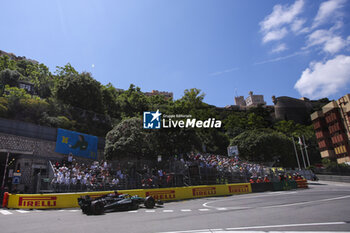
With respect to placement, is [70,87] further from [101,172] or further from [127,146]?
[101,172]

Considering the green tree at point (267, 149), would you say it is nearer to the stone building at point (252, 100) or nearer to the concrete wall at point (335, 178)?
the concrete wall at point (335, 178)

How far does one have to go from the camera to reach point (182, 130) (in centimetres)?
2823

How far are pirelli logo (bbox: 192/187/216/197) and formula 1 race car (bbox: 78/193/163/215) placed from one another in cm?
656

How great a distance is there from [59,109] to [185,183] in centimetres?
2239

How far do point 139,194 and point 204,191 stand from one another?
22.1 feet

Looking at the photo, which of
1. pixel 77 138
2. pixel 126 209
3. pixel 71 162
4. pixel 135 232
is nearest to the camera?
pixel 135 232

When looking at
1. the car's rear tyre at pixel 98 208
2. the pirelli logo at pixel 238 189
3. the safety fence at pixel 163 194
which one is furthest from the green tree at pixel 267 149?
the car's rear tyre at pixel 98 208

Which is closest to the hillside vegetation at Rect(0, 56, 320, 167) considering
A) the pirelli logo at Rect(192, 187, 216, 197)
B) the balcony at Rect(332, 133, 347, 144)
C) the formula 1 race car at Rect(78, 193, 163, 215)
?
the pirelli logo at Rect(192, 187, 216, 197)

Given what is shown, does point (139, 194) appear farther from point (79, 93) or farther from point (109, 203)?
point (79, 93)

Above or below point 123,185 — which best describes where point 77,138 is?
above

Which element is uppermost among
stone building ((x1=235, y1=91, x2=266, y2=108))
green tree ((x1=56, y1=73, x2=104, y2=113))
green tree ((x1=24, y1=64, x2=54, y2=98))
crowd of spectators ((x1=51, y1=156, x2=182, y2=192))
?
stone building ((x1=235, y1=91, x2=266, y2=108))

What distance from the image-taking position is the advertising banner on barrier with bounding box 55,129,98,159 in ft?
85.5

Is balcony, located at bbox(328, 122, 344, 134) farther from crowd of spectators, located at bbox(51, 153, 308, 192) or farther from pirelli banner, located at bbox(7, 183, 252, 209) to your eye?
pirelli banner, located at bbox(7, 183, 252, 209)

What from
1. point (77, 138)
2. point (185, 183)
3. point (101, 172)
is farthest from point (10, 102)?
point (185, 183)
